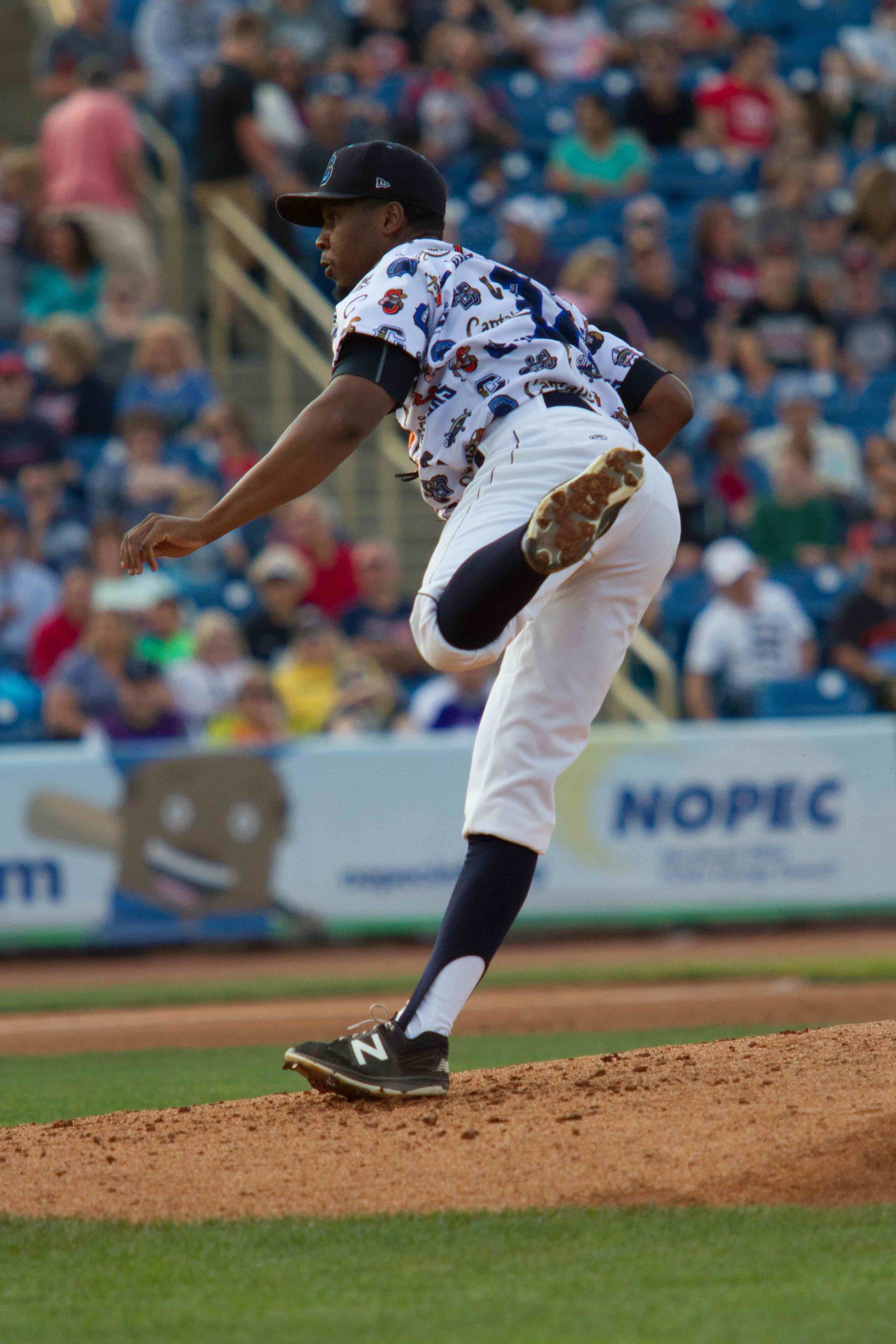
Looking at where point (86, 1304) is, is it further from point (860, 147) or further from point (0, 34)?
point (0, 34)

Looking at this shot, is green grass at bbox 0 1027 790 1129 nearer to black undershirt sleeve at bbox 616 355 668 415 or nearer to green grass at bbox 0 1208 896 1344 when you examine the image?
green grass at bbox 0 1208 896 1344

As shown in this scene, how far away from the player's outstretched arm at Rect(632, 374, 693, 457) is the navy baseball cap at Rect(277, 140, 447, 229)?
0.63 m

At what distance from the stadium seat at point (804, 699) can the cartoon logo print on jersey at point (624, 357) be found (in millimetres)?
6482

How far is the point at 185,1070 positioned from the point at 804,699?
5527mm

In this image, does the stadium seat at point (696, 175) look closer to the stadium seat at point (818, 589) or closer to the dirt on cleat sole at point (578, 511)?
the stadium seat at point (818, 589)

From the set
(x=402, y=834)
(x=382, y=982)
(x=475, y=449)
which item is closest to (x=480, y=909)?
(x=475, y=449)

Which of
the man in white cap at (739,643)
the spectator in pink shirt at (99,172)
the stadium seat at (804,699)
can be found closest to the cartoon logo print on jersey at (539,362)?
the man in white cap at (739,643)

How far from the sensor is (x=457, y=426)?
3.64 meters

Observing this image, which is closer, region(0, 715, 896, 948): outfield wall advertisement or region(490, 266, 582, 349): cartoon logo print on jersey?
region(490, 266, 582, 349): cartoon logo print on jersey

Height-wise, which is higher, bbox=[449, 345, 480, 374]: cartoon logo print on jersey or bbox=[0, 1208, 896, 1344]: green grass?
bbox=[449, 345, 480, 374]: cartoon logo print on jersey

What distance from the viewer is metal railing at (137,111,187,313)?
12.9 meters

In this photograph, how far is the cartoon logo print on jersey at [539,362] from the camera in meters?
3.66

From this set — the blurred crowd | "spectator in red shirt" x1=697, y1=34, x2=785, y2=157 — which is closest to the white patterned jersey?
the blurred crowd

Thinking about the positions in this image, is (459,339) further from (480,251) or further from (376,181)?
(480,251)
